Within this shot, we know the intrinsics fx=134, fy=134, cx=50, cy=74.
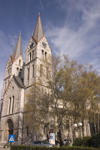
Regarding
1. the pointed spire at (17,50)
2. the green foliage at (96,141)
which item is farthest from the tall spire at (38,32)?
the green foliage at (96,141)

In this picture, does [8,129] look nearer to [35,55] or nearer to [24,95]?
[24,95]

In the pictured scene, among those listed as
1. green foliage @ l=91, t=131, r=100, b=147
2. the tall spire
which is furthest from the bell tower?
green foliage @ l=91, t=131, r=100, b=147

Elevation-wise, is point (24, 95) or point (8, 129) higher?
point (24, 95)

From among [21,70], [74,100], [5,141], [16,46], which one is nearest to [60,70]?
[74,100]

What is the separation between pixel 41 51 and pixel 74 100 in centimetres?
1702

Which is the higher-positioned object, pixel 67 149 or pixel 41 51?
pixel 41 51

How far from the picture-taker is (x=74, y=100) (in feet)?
56.5

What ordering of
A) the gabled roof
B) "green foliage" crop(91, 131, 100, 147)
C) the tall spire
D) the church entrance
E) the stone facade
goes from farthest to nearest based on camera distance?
the gabled roof, the tall spire, the church entrance, the stone facade, "green foliage" crop(91, 131, 100, 147)

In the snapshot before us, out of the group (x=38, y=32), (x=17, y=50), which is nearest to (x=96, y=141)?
(x=38, y=32)

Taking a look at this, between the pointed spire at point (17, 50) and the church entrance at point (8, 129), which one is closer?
the church entrance at point (8, 129)

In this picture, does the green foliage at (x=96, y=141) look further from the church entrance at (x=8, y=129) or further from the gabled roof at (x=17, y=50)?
the gabled roof at (x=17, y=50)

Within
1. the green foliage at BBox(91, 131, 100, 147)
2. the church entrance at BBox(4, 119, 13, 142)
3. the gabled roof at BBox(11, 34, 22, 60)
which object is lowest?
the church entrance at BBox(4, 119, 13, 142)

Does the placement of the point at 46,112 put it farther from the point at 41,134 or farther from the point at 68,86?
the point at 41,134

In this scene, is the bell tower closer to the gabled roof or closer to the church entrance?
the church entrance
